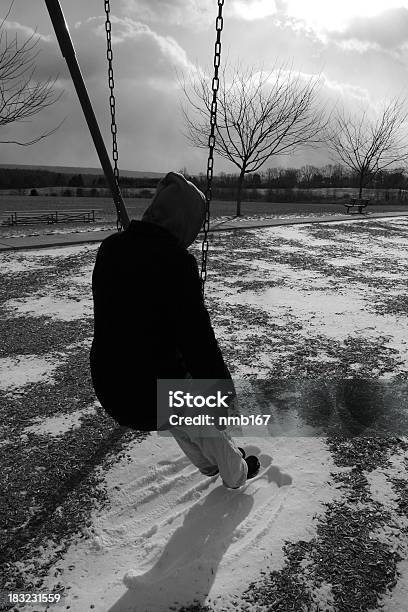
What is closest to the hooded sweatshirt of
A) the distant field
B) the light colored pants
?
the light colored pants

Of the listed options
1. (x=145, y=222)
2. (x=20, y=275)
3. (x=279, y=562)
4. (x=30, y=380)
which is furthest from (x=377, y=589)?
(x=20, y=275)

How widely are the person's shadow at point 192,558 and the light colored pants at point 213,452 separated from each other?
4.8 inches

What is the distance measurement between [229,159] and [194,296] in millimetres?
17265

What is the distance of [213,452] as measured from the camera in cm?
217

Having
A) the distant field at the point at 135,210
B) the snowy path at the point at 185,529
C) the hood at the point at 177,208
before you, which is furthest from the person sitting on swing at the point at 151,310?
the distant field at the point at 135,210

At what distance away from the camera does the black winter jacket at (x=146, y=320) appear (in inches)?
69.0

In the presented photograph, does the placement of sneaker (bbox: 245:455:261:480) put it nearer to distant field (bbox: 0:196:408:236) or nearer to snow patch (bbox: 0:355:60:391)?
snow patch (bbox: 0:355:60:391)

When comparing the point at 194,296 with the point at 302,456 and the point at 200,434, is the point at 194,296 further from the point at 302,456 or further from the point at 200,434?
the point at 302,456

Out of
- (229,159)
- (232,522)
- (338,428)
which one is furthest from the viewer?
(229,159)

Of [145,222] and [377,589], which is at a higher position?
[145,222]

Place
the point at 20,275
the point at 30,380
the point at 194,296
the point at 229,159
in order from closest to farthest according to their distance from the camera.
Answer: the point at 194,296
the point at 30,380
the point at 20,275
the point at 229,159

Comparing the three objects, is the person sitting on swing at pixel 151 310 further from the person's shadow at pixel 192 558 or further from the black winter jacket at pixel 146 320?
the person's shadow at pixel 192 558

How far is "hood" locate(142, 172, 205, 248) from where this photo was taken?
1.85 meters

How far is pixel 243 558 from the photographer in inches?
78.0
